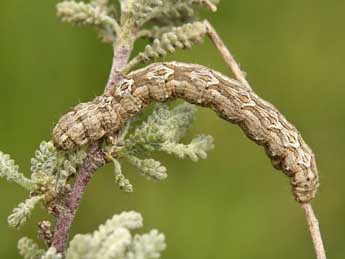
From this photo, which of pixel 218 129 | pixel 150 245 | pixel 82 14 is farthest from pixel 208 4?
pixel 218 129

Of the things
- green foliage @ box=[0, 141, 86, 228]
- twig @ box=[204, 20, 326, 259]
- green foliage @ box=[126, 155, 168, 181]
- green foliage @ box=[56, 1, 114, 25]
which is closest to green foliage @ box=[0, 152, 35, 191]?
green foliage @ box=[0, 141, 86, 228]

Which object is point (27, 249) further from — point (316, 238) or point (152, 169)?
point (316, 238)

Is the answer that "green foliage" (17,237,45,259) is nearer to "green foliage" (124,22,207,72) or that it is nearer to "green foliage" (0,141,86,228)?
"green foliage" (0,141,86,228)

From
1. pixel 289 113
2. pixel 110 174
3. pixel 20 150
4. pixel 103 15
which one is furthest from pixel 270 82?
pixel 103 15

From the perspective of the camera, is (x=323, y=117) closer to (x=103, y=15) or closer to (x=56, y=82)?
(x=56, y=82)

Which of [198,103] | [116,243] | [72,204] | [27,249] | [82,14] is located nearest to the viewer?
[116,243]
